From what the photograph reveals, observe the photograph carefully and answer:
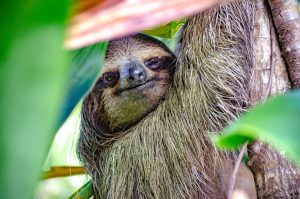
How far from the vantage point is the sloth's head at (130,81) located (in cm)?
218

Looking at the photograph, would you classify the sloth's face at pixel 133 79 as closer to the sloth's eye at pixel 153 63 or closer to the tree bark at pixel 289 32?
the sloth's eye at pixel 153 63

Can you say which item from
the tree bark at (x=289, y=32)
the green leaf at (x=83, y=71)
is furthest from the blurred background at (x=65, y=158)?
the green leaf at (x=83, y=71)

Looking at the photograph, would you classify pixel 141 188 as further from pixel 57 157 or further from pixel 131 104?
pixel 57 157

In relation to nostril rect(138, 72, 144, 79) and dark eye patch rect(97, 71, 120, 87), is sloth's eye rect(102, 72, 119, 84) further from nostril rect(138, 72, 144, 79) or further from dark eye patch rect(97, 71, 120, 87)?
nostril rect(138, 72, 144, 79)

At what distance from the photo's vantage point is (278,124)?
372mm

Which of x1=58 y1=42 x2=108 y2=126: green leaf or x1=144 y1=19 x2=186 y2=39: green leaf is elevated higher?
x1=144 y1=19 x2=186 y2=39: green leaf

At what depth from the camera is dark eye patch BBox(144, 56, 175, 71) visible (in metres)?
2.30

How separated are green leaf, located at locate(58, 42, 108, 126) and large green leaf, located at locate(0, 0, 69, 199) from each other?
28cm

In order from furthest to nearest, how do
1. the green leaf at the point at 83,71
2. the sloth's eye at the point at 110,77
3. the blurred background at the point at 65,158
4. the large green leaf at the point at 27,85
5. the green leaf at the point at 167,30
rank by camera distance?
the blurred background at the point at 65,158
the sloth's eye at the point at 110,77
the green leaf at the point at 167,30
the green leaf at the point at 83,71
the large green leaf at the point at 27,85

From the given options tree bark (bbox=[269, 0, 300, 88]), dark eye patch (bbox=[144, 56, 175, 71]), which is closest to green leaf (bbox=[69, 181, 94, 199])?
dark eye patch (bbox=[144, 56, 175, 71])

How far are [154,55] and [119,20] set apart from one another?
1.95 metres

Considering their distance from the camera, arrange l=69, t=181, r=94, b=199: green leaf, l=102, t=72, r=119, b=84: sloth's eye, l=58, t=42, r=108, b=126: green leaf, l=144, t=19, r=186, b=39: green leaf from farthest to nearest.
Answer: l=102, t=72, r=119, b=84: sloth's eye
l=144, t=19, r=186, b=39: green leaf
l=69, t=181, r=94, b=199: green leaf
l=58, t=42, r=108, b=126: green leaf

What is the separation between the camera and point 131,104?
2.20 metres

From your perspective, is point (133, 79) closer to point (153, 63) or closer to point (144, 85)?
point (144, 85)
